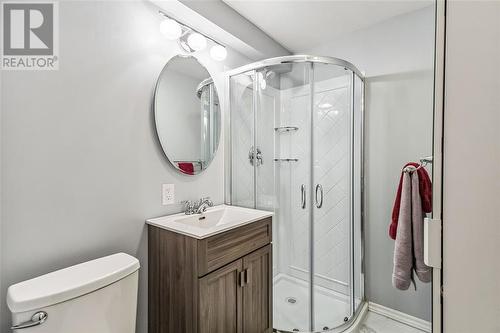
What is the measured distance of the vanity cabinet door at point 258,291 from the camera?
1463mm

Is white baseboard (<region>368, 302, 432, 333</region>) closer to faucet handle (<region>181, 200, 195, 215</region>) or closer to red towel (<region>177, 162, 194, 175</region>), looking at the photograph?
faucet handle (<region>181, 200, 195, 215</region>)

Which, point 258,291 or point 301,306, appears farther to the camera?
point 301,306

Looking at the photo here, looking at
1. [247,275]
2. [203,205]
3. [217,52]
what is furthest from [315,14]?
[247,275]

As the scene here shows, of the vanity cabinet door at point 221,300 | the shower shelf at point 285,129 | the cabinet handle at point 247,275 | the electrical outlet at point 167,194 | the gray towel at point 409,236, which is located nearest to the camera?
the vanity cabinet door at point 221,300

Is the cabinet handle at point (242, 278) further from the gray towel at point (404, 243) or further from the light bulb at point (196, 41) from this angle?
the light bulb at point (196, 41)

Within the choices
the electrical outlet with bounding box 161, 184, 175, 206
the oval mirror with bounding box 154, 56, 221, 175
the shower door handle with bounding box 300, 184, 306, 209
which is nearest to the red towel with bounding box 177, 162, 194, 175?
the oval mirror with bounding box 154, 56, 221, 175

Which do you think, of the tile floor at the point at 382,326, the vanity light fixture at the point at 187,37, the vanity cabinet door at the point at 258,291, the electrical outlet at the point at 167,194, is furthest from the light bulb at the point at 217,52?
the tile floor at the point at 382,326

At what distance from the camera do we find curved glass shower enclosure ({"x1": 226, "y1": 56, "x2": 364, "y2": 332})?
6.30 ft

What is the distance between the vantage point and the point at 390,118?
2004 millimetres

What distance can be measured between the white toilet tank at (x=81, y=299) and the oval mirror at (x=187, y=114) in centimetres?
76

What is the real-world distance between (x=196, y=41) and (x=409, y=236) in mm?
1935

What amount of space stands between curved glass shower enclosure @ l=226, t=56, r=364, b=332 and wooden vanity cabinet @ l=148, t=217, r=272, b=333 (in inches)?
20.2

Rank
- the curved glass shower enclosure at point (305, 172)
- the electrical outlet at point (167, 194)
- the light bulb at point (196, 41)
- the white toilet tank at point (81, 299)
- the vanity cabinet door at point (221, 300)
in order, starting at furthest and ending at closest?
1. the curved glass shower enclosure at point (305, 172)
2. the light bulb at point (196, 41)
3. the electrical outlet at point (167, 194)
4. the vanity cabinet door at point (221, 300)
5. the white toilet tank at point (81, 299)

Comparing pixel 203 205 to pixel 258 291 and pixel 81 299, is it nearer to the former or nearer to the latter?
pixel 258 291
